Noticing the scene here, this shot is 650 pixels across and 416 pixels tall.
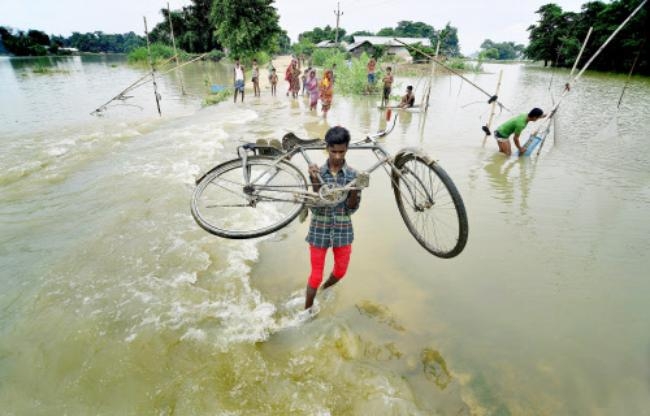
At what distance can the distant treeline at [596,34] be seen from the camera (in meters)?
30.3

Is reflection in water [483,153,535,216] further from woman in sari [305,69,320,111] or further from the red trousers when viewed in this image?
woman in sari [305,69,320,111]

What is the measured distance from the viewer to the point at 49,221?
17.7 ft

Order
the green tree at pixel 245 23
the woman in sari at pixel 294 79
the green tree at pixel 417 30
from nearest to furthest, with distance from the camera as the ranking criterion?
the woman in sari at pixel 294 79
the green tree at pixel 245 23
the green tree at pixel 417 30

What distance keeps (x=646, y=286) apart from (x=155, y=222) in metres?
6.51

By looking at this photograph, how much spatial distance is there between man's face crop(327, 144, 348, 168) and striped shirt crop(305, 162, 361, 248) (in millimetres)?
68

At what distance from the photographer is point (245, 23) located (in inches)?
1059

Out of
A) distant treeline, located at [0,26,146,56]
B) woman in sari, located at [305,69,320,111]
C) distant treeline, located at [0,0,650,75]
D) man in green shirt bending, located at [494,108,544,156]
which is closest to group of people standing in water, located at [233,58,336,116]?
woman in sari, located at [305,69,320,111]

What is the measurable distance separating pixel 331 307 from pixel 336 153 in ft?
5.77

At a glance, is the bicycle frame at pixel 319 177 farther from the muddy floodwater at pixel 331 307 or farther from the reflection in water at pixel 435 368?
the reflection in water at pixel 435 368

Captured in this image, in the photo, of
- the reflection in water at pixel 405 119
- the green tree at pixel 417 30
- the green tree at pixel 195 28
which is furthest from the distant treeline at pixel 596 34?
the green tree at pixel 195 28

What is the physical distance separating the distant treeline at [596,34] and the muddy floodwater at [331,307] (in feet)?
86.8

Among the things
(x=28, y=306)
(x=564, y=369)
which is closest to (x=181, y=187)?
(x=28, y=306)

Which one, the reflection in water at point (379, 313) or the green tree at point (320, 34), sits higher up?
the green tree at point (320, 34)

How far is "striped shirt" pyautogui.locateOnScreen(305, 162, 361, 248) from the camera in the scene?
2770mm
